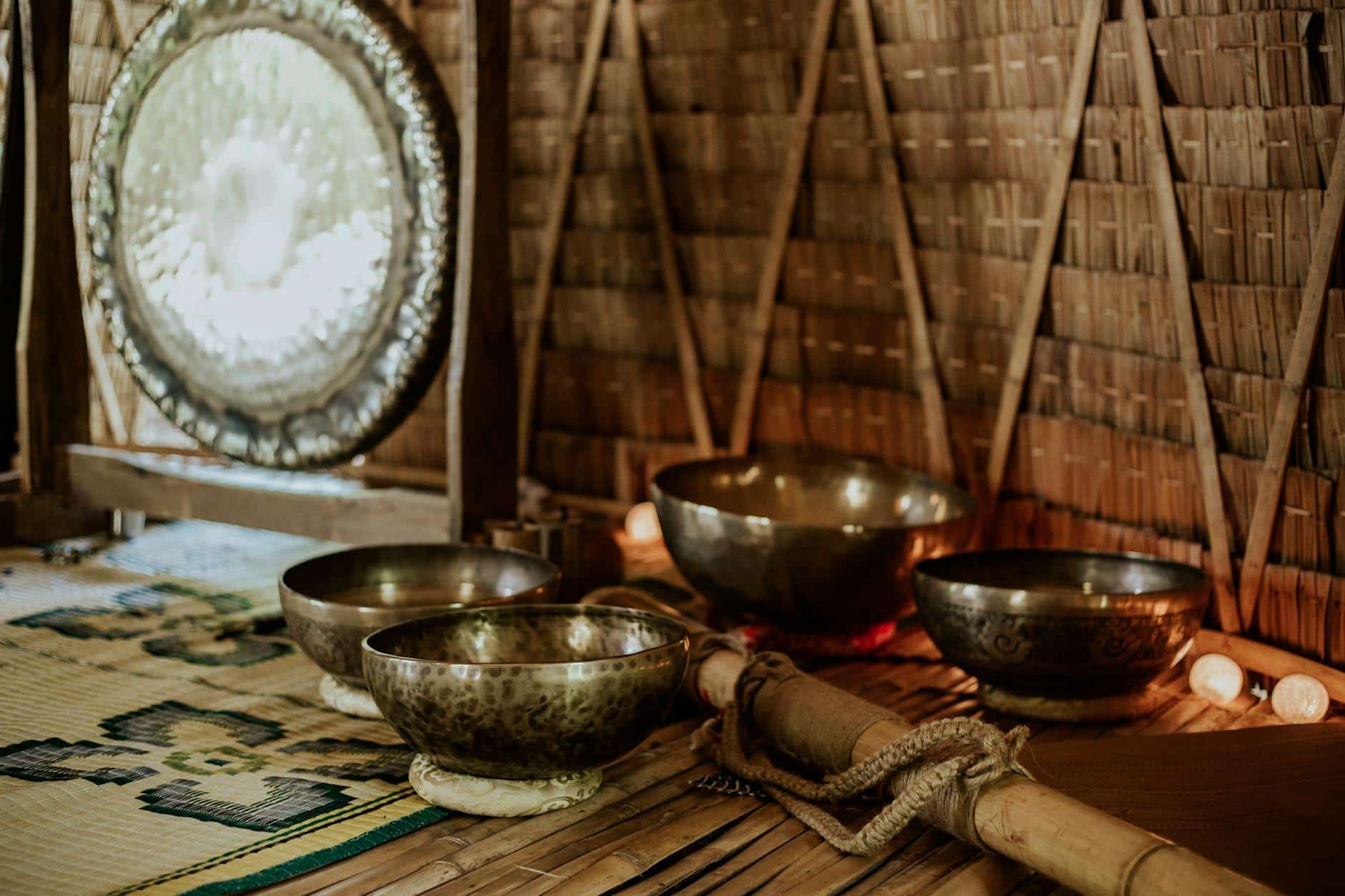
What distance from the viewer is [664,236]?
270 cm

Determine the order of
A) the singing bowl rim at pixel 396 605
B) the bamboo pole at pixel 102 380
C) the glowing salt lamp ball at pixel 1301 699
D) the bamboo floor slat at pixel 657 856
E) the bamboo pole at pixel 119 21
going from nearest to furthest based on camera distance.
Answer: the bamboo floor slat at pixel 657 856 < the singing bowl rim at pixel 396 605 < the glowing salt lamp ball at pixel 1301 699 < the bamboo pole at pixel 119 21 < the bamboo pole at pixel 102 380

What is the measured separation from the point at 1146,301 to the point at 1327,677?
23.4 inches

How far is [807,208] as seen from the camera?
250 centimetres

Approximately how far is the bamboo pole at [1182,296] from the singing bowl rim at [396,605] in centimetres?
95

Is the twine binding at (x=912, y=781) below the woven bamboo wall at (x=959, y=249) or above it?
below

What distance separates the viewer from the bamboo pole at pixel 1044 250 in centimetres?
203

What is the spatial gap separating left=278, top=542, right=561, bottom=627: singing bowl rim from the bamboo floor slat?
257 mm

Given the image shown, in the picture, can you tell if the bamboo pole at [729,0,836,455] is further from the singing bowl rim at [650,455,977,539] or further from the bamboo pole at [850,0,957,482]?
the singing bowl rim at [650,455,977,539]

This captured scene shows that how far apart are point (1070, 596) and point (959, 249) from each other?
2.60ft

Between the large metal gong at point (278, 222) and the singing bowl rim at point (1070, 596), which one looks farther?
the large metal gong at point (278, 222)

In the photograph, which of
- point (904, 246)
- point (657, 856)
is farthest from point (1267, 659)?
point (657, 856)

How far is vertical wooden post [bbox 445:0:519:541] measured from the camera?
2.09 m

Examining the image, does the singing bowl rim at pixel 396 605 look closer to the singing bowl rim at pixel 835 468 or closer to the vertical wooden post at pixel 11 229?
the singing bowl rim at pixel 835 468

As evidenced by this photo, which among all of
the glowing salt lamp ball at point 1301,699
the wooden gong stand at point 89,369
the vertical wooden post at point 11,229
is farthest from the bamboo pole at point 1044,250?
the vertical wooden post at point 11,229
